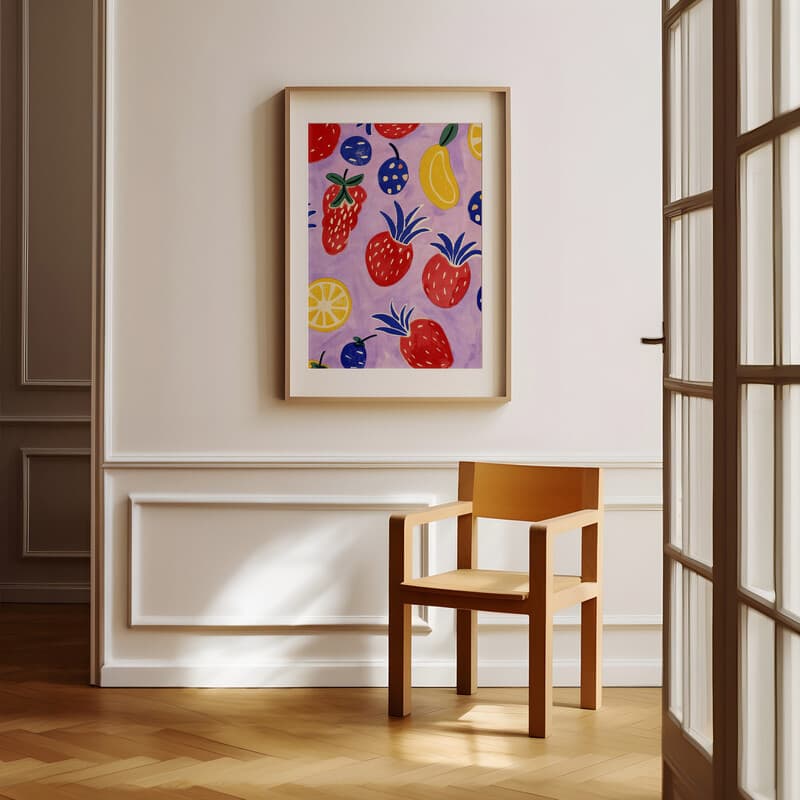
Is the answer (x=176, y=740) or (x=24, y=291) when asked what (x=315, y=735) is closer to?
(x=176, y=740)

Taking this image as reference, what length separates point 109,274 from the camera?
350 centimetres

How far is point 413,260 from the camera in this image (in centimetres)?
353

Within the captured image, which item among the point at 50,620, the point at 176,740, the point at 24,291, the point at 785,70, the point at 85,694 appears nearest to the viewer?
the point at 785,70

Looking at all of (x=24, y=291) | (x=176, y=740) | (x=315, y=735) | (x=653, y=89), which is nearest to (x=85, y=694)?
(x=176, y=740)

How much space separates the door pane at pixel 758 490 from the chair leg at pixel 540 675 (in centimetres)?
117

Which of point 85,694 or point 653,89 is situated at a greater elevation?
point 653,89

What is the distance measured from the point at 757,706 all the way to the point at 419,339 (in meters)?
1.94

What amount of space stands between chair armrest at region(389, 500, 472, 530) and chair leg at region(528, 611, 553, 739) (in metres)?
0.46

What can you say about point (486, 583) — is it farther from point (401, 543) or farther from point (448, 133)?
point (448, 133)

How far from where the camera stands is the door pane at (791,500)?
1.65 metres

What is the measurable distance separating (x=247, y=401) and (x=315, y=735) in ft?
3.62

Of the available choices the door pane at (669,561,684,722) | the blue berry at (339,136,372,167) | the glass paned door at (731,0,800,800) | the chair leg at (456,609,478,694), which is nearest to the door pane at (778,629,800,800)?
the glass paned door at (731,0,800,800)

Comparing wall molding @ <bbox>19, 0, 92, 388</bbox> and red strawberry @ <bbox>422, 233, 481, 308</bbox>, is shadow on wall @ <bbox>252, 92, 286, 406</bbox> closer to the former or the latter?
red strawberry @ <bbox>422, 233, 481, 308</bbox>

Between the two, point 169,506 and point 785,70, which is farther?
point 169,506
